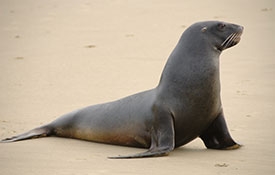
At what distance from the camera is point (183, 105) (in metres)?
5.68

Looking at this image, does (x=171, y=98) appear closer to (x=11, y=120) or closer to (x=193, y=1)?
(x=11, y=120)

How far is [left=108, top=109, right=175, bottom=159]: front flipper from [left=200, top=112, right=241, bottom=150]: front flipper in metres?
0.45

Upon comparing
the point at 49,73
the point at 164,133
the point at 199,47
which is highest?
the point at 199,47

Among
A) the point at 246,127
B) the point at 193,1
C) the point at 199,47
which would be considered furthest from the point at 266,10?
the point at 199,47

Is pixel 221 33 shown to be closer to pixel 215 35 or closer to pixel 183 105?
pixel 215 35

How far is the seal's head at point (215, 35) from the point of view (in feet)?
19.3

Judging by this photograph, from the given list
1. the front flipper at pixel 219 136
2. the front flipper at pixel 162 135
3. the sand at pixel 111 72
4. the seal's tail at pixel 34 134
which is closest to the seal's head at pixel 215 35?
the front flipper at pixel 219 136

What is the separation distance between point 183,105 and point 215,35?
0.69 m

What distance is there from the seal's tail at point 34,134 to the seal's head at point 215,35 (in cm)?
166

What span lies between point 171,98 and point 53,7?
9968 mm

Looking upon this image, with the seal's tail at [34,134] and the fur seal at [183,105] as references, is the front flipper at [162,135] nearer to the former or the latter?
→ the fur seal at [183,105]

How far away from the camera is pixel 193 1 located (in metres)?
15.1

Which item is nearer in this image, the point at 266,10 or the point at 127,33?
the point at 127,33

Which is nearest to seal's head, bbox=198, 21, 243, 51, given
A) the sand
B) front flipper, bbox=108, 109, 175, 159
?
front flipper, bbox=108, 109, 175, 159
